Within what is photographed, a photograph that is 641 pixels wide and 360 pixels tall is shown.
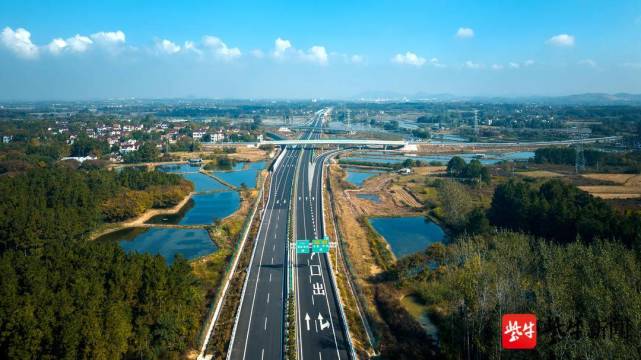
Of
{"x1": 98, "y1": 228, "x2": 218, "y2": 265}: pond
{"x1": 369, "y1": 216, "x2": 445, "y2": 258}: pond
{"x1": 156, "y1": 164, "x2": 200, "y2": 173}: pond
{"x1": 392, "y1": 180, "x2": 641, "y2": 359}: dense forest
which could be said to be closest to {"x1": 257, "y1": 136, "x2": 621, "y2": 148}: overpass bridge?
{"x1": 156, "y1": 164, "x2": 200, "y2": 173}: pond

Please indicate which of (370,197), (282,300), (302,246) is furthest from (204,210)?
(282,300)

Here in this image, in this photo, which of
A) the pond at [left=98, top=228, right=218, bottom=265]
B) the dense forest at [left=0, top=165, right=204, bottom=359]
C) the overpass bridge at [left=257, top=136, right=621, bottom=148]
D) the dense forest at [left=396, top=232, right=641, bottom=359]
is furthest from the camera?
the overpass bridge at [left=257, top=136, right=621, bottom=148]

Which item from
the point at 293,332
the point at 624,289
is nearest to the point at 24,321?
the point at 293,332

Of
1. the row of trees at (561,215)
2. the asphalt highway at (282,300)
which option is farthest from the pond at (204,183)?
the row of trees at (561,215)

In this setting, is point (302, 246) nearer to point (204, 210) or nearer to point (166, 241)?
point (166, 241)

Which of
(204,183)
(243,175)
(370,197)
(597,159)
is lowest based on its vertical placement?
(370,197)

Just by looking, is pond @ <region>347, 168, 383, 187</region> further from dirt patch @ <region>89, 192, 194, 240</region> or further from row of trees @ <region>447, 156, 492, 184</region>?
dirt patch @ <region>89, 192, 194, 240</region>

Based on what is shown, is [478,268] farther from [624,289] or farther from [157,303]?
[157,303]
